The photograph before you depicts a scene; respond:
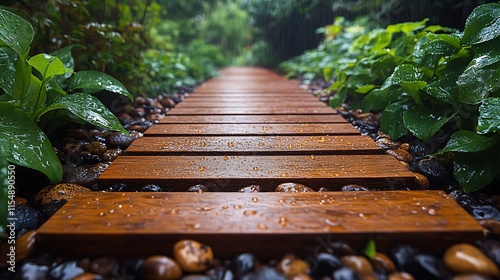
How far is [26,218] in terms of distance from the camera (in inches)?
40.1

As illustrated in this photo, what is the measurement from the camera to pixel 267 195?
108cm

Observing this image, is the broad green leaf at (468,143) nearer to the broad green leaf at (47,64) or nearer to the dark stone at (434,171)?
the dark stone at (434,171)

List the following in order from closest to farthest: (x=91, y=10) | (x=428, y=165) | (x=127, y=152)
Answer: (x=428, y=165) < (x=127, y=152) < (x=91, y=10)

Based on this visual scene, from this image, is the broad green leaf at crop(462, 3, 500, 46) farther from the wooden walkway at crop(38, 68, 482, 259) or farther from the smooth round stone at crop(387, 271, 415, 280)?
the smooth round stone at crop(387, 271, 415, 280)

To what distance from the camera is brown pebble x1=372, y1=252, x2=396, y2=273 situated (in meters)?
0.82

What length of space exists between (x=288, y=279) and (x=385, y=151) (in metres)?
0.96

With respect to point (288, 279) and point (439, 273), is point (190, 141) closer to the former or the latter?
point (288, 279)

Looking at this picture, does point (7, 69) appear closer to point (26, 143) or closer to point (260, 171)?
point (26, 143)

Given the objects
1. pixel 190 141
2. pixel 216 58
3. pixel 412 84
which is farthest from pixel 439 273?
pixel 216 58

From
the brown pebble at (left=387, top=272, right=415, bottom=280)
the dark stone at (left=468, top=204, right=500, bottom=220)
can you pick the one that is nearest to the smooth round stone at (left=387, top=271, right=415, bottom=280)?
the brown pebble at (left=387, top=272, right=415, bottom=280)

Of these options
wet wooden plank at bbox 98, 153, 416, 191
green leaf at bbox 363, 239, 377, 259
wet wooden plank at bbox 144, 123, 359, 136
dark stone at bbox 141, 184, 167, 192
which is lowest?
green leaf at bbox 363, 239, 377, 259

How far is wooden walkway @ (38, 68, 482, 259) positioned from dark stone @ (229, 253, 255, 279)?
3cm

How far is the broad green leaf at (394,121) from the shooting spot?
167 centimetres

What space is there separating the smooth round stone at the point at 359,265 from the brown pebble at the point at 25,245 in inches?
32.3
